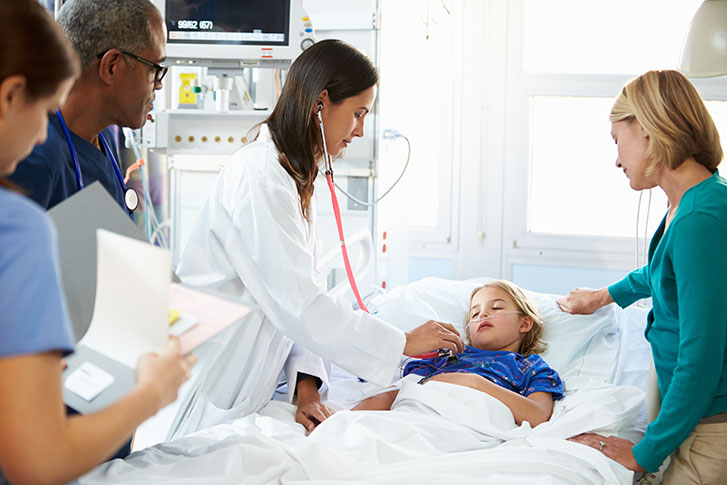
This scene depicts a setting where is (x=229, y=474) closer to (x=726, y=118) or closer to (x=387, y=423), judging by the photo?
(x=387, y=423)

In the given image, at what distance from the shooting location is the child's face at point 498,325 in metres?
2.27

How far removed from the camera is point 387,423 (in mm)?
1621

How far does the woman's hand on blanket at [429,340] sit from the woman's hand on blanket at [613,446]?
1.27 ft

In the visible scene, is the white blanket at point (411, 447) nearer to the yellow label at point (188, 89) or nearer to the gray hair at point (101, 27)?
the gray hair at point (101, 27)

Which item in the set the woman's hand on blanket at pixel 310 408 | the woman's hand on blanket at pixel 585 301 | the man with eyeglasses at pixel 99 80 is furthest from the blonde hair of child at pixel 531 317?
the man with eyeglasses at pixel 99 80

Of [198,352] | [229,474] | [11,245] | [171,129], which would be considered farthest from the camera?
[171,129]

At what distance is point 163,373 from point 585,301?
1835mm

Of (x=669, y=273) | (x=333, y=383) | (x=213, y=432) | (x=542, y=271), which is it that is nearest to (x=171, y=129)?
(x=333, y=383)

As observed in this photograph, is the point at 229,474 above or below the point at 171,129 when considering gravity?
below

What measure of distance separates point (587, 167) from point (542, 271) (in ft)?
2.31

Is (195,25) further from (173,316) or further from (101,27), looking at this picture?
(173,316)

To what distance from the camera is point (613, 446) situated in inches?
63.9

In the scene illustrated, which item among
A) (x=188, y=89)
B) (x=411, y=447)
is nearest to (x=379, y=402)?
(x=411, y=447)

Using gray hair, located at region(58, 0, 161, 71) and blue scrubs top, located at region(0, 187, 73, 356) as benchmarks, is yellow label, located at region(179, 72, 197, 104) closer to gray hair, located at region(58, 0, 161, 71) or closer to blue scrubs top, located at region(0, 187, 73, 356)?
gray hair, located at region(58, 0, 161, 71)
